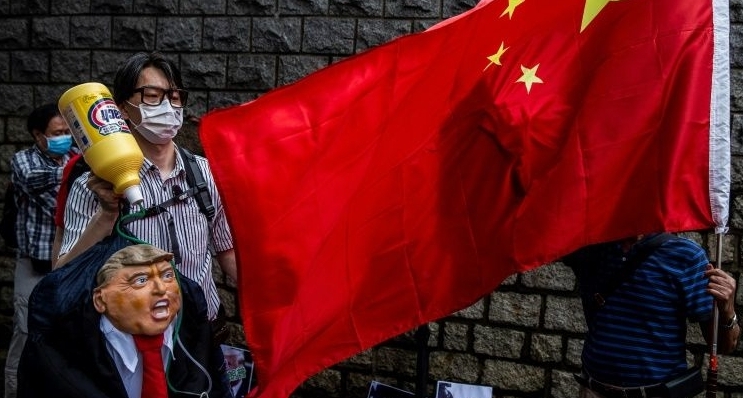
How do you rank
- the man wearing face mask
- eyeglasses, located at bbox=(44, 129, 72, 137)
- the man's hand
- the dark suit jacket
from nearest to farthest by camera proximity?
the dark suit jacket
the man's hand
the man wearing face mask
eyeglasses, located at bbox=(44, 129, 72, 137)

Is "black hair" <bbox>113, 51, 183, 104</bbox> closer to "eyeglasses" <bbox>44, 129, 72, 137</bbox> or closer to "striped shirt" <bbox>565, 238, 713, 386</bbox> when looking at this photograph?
"striped shirt" <bbox>565, 238, 713, 386</bbox>

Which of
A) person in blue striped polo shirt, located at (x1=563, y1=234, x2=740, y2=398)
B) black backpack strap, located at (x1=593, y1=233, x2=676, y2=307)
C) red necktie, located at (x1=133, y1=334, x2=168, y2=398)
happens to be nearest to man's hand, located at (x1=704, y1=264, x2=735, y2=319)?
person in blue striped polo shirt, located at (x1=563, y1=234, x2=740, y2=398)

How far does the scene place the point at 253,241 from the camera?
3225 mm

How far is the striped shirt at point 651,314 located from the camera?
11.3 feet

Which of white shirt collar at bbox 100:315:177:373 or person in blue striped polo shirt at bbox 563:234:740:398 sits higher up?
person in blue striped polo shirt at bbox 563:234:740:398

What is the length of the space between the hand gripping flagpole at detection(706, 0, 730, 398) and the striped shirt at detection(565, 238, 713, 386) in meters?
0.39

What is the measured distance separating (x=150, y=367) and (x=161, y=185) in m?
0.79

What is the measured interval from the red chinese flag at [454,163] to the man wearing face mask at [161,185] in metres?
0.36

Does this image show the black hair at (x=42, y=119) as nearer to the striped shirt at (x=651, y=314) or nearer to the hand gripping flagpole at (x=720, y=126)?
the striped shirt at (x=651, y=314)

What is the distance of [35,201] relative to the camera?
5238 millimetres

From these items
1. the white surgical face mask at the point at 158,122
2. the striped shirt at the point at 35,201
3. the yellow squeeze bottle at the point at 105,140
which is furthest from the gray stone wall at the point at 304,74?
the yellow squeeze bottle at the point at 105,140

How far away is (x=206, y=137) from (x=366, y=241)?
66 centimetres

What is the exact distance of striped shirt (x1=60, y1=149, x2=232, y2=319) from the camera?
11.1 feet

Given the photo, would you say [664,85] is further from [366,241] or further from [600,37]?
[366,241]
